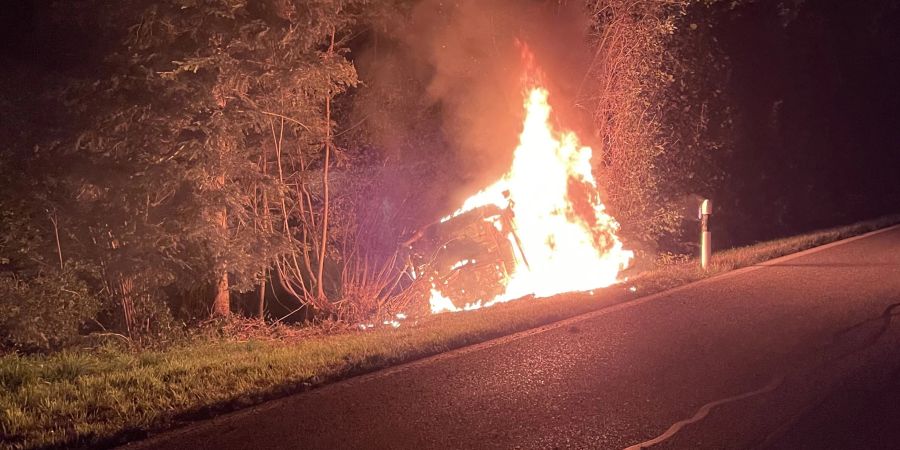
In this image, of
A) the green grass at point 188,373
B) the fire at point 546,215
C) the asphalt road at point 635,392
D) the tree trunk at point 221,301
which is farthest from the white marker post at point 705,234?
the tree trunk at point 221,301

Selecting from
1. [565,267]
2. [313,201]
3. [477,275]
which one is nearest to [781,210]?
[565,267]

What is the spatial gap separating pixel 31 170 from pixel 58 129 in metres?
0.50

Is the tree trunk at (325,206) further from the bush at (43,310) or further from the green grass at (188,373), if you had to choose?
the bush at (43,310)

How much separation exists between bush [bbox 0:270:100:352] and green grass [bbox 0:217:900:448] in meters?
0.48

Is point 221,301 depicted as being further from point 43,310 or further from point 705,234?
point 705,234

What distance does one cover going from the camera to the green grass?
16.2ft

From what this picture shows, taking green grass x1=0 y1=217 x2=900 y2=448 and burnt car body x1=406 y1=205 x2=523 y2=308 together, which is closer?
green grass x1=0 y1=217 x2=900 y2=448

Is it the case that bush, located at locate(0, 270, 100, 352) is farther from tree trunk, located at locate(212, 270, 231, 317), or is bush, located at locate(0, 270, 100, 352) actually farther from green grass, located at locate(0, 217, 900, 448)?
tree trunk, located at locate(212, 270, 231, 317)

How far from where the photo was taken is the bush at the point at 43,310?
7352 mm

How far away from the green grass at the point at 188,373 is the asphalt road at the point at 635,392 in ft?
0.91

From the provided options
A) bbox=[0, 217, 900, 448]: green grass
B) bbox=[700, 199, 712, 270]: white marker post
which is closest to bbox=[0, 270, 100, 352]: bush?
bbox=[0, 217, 900, 448]: green grass

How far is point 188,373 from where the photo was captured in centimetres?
609

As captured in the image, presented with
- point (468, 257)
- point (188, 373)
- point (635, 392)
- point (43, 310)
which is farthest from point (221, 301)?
point (635, 392)

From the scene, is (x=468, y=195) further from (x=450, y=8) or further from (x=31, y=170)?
(x=31, y=170)
